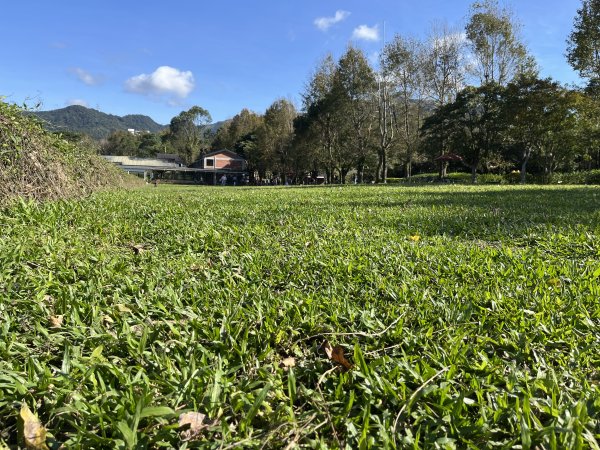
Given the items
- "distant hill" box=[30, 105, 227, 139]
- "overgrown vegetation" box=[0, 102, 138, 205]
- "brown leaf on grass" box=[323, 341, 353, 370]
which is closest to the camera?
"brown leaf on grass" box=[323, 341, 353, 370]

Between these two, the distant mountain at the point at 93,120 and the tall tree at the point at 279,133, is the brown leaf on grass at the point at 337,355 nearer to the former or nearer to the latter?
the tall tree at the point at 279,133

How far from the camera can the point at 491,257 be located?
287 cm

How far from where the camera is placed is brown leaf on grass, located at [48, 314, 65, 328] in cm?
166

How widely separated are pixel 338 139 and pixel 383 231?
3316cm

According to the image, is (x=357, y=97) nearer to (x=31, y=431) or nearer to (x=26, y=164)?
(x=26, y=164)

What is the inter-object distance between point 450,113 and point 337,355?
27658mm

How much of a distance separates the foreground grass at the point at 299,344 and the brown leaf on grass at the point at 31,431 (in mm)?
30

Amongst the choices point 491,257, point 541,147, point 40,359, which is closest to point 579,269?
point 491,257

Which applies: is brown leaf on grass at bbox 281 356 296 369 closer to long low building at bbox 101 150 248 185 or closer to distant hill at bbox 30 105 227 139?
long low building at bbox 101 150 248 185

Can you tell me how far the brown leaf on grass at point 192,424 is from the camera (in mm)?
1067

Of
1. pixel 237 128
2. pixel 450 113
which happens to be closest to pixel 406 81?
pixel 450 113

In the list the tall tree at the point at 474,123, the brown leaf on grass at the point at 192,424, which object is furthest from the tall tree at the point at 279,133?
the brown leaf on grass at the point at 192,424

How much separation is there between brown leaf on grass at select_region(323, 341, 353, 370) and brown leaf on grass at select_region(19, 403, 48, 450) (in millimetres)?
921

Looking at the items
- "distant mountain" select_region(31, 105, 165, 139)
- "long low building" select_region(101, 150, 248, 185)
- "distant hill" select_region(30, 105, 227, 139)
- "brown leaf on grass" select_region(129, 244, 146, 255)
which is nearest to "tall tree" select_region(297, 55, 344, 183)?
"long low building" select_region(101, 150, 248, 185)
